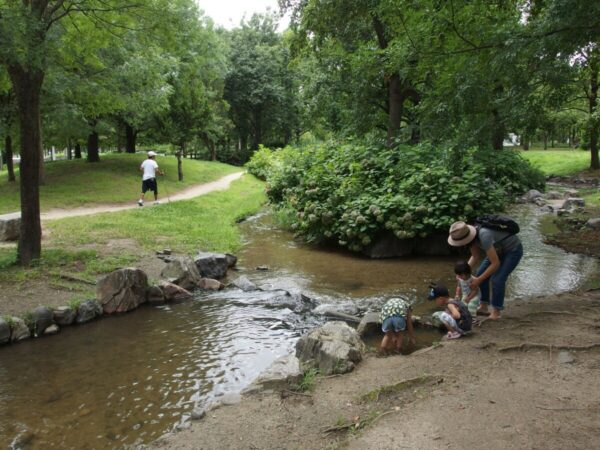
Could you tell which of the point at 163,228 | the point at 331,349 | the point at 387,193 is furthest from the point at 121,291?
the point at 387,193

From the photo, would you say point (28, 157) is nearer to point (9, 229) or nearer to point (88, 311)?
point (9, 229)

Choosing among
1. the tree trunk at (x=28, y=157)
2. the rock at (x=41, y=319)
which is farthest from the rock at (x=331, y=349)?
the tree trunk at (x=28, y=157)

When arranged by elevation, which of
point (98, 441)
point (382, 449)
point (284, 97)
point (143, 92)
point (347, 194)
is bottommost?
point (98, 441)

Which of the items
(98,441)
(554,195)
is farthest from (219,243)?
(554,195)

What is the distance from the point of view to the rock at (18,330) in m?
6.56

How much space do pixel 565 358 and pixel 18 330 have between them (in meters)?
7.05

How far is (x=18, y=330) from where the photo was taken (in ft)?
21.7

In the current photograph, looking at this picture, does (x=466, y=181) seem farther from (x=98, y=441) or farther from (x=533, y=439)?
(x=98, y=441)

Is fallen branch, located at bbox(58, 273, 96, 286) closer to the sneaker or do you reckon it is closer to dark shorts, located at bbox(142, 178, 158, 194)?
the sneaker

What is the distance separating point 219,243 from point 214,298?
3.97 metres

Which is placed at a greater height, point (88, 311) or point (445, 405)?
point (445, 405)

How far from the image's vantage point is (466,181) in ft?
37.5

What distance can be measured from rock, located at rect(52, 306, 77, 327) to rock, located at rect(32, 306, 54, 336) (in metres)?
0.07

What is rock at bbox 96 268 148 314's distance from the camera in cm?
770
